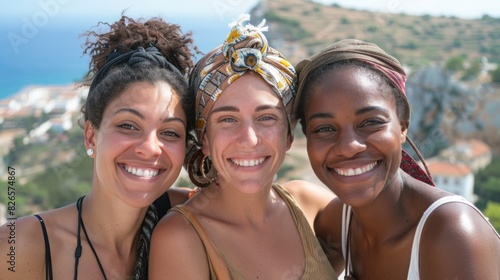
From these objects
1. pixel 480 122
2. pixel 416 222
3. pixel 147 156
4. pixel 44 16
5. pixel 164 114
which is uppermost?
pixel 44 16

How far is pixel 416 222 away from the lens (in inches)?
122

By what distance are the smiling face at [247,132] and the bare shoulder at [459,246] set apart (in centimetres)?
95

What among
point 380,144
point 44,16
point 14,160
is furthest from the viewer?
point 14,160

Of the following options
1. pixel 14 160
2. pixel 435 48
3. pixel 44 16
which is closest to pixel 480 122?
pixel 435 48

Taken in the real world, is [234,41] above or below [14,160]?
above

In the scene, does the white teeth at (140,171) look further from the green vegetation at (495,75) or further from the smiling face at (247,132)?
the green vegetation at (495,75)

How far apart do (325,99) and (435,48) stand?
72.4 m

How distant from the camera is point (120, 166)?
320 centimetres

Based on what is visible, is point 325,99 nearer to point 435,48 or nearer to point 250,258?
point 250,258

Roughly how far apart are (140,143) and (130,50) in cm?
62

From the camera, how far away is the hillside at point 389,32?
222 feet

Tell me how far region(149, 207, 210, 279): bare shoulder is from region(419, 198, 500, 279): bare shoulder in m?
1.15

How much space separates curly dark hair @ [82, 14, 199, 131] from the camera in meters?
3.23

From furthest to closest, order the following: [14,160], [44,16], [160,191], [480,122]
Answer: [480,122] → [14,160] → [44,16] → [160,191]
